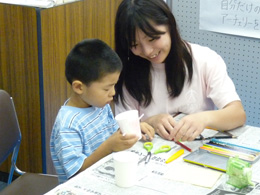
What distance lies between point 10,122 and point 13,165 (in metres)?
0.20

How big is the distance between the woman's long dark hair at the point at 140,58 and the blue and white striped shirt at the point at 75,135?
24cm

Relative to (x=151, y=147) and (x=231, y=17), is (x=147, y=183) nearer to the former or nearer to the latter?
(x=151, y=147)

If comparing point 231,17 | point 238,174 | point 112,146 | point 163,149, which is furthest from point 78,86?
point 231,17

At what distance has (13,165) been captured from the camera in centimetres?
194

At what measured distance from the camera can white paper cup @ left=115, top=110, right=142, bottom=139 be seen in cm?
134

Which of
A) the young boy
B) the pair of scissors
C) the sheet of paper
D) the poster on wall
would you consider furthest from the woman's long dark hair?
the poster on wall

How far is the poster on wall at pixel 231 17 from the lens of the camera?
2.46m

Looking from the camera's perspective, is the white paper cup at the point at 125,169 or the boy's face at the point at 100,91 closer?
the white paper cup at the point at 125,169

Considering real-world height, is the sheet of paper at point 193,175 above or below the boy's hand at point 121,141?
below

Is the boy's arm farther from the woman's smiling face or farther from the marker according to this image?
the woman's smiling face

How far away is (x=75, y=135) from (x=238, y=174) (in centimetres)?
55

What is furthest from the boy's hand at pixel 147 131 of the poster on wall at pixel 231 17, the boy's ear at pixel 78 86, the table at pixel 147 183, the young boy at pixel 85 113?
the poster on wall at pixel 231 17

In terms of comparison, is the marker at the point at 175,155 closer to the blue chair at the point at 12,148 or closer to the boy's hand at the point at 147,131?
the boy's hand at the point at 147,131

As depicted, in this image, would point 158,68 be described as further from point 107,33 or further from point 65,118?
point 107,33
